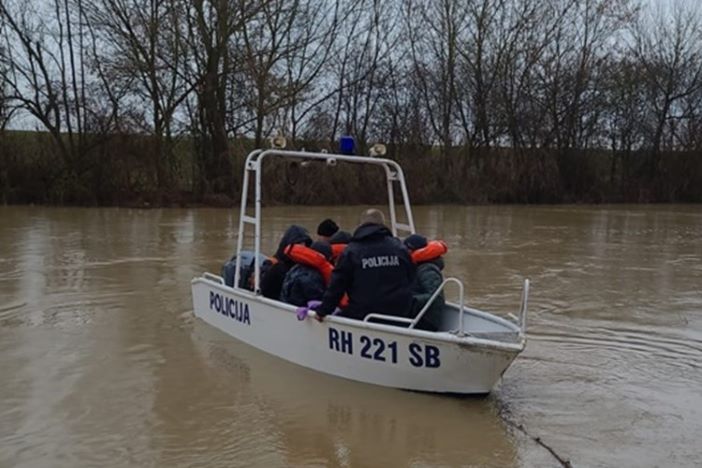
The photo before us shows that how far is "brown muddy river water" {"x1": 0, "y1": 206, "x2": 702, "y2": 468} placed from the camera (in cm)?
463

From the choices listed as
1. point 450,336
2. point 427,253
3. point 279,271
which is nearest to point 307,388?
point 279,271

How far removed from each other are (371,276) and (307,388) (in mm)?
984

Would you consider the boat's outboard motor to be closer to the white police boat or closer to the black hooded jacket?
the white police boat

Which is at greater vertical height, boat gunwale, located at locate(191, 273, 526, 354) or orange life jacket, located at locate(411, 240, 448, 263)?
orange life jacket, located at locate(411, 240, 448, 263)

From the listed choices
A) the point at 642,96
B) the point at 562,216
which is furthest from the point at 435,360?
the point at 642,96

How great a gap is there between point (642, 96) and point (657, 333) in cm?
2886

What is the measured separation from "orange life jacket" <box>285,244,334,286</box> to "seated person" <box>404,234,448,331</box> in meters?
0.67

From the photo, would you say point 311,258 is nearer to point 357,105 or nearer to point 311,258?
point 311,258

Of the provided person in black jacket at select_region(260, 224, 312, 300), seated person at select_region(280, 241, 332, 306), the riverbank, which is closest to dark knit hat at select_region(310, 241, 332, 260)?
seated person at select_region(280, 241, 332, 306)

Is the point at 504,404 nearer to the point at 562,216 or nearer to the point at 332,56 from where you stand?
the point at 562,216

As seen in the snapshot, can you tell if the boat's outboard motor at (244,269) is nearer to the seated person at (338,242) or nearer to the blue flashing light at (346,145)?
the seated person at (338,242)

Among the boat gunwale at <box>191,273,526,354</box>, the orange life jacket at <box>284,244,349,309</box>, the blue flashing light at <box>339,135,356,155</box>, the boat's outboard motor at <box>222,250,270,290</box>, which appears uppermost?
the blue flashing light at <box>339,135,356,155</box>

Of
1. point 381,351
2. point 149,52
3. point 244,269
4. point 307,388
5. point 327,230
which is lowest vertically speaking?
point 307,388

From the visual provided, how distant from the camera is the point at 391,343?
5320mm
